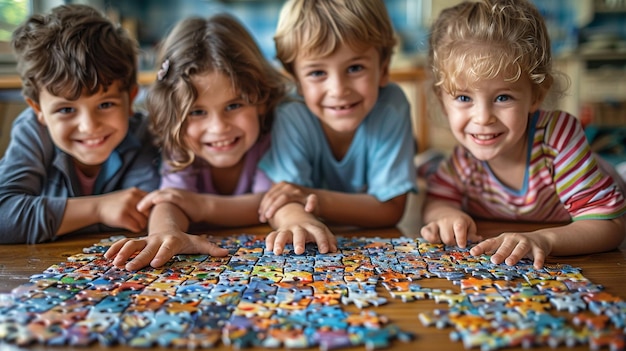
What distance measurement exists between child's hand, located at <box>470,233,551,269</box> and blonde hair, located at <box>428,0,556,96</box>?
348 mm

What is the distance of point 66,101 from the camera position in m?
1.33

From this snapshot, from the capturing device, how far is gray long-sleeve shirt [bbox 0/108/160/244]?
124cm

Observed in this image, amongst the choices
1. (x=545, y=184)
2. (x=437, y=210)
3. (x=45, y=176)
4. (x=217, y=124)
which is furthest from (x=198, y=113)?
(x=545, y=184)

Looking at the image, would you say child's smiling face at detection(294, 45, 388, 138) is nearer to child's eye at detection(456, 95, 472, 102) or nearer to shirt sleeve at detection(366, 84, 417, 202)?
shirt sleeve at detection(366, 84, 417, 202)

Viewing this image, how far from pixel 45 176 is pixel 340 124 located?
767 millimetres

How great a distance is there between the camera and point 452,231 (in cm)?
115

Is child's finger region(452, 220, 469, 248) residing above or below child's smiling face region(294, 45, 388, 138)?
below

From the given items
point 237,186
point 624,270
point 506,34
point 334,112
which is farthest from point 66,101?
point 624,270

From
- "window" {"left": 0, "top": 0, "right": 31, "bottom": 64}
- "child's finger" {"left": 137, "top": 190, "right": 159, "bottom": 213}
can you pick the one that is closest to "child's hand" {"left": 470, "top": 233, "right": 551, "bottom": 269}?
"child's finger" {"left": 137, "top": 190, "right": 159, "bottom": 213}

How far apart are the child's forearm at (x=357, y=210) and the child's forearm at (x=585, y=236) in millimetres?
389

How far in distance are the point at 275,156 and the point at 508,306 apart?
81 cm

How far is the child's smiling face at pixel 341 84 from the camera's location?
1.38 meters

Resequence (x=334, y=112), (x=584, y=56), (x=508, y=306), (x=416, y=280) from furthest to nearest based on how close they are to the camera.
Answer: (x=584, y=56)
(x=334, y=112)
(x=416, y=280)
(x=508, y=306)

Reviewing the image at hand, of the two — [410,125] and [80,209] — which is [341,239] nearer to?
[410,125]
